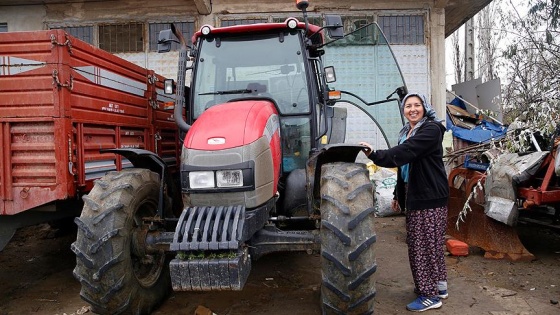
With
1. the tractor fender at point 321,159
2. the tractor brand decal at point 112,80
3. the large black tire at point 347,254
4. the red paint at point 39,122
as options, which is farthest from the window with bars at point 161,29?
the large black tire at point 347,254

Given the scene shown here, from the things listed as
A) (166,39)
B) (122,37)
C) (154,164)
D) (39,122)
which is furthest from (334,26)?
(122,37)

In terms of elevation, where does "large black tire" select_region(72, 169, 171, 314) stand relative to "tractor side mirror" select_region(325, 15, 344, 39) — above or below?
below

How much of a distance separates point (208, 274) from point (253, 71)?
2.04 meters

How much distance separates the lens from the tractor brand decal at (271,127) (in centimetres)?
333

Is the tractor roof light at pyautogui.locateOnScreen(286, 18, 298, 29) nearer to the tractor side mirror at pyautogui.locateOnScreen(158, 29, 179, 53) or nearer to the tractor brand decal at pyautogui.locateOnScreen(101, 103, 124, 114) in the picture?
the tractor side mirror at pyautogui.locateOnScreen(158, 29, 179, 53)

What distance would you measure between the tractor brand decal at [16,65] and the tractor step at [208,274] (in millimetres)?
2148

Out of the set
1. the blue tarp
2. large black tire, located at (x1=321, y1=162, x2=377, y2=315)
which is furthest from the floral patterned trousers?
the blue tarp

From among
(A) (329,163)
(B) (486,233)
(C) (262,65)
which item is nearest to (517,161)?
(B) (486,233)

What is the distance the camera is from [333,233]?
285 cm

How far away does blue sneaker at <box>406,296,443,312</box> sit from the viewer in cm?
356

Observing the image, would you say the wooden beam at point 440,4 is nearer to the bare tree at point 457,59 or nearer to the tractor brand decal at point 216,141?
the tractor brand decal at point 216,141

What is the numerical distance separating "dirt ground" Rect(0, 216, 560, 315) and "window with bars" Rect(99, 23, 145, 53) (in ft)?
15.9

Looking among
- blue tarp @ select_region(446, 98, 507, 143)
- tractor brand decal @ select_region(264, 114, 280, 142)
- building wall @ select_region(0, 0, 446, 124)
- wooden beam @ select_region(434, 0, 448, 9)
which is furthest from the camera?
building wall @ select_region(0, 0, 446, 124)

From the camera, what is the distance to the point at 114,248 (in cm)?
302
